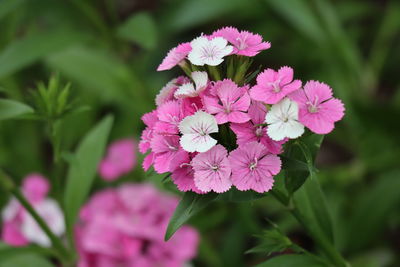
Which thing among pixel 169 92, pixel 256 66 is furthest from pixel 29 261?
pixel 256 66

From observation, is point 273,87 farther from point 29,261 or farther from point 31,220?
point 31,220

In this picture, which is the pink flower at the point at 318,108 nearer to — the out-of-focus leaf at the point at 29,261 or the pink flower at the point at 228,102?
the pink flower at the point at 228,102

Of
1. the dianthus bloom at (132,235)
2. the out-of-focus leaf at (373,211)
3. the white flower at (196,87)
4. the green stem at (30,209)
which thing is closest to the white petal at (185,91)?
the white flower at (196,87)

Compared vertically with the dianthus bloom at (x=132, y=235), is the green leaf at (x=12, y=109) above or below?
above

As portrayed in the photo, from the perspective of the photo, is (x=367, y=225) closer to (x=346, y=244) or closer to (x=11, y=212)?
(x=346, y=244)

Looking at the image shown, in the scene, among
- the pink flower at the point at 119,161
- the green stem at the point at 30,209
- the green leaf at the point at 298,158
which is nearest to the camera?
the green leaf at the point at 298,158

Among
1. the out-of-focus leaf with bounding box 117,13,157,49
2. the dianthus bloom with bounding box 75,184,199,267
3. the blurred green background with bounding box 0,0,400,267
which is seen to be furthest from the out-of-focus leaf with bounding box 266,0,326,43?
the dianthus bloom with bounding box 75,184,199,267

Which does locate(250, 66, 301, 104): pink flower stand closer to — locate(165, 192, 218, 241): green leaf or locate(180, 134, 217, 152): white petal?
locate(180, 134, 217, 152): white petal
